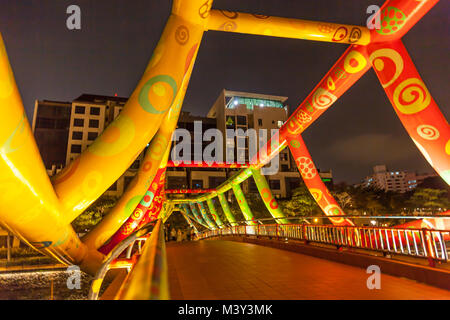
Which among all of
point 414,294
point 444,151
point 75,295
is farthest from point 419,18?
point 75,295

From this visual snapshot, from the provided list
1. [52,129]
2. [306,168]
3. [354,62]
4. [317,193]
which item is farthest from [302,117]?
[52,129]

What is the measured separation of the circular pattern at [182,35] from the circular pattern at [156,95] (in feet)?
2.12

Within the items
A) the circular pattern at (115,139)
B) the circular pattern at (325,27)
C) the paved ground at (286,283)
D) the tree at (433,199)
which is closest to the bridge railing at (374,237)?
the paved ground at (286,283)

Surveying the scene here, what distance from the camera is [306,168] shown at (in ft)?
32.1

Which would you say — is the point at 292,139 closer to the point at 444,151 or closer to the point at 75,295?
the point at 444,151

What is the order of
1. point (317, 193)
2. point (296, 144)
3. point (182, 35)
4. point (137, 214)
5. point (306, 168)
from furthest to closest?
point (296, 144), point (306, 168), point (317, 193), point (137, 214), point (182, 35)

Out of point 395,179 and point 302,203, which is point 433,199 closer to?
point 302,203

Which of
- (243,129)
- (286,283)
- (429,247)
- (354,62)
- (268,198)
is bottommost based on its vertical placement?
(286,283)

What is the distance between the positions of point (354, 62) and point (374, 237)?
14.6 ft

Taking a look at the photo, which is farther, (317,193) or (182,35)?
(317,193)

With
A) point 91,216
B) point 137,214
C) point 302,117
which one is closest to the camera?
point 137,214
